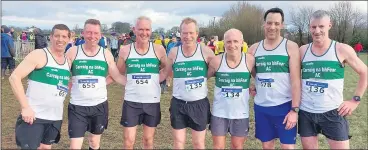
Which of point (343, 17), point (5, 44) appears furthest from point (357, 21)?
point (5, 44)

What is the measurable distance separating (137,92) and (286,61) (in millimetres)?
2060

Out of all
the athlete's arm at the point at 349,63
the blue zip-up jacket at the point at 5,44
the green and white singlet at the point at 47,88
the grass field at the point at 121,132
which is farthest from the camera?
the blue zip-up jacket at the point at 5,44

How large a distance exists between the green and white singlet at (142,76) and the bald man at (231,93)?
853mm

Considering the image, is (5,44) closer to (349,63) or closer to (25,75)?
(25,75)

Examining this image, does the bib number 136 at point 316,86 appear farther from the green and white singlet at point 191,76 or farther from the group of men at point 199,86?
the green and white singlet at point 191,76

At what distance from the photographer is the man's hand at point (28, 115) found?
4.19 meters

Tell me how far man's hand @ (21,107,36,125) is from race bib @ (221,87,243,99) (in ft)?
7.97

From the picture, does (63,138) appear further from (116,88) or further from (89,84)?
(116,88)

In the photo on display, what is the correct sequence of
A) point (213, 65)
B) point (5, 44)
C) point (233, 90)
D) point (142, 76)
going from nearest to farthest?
1. point (233, 90)
2. point (213, 65)
3. point (142, 76)
4. point (5, 44)

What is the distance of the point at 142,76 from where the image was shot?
4.92 m

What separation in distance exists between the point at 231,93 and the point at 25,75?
8.48 feet

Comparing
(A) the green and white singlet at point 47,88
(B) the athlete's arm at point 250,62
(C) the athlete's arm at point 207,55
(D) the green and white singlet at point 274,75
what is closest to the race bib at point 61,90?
(A) the green and white singlet at point 47,88

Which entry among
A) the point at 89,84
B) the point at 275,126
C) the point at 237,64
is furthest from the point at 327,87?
the point at 89,84

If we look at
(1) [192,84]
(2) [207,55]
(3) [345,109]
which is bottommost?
(3) [345,109]
